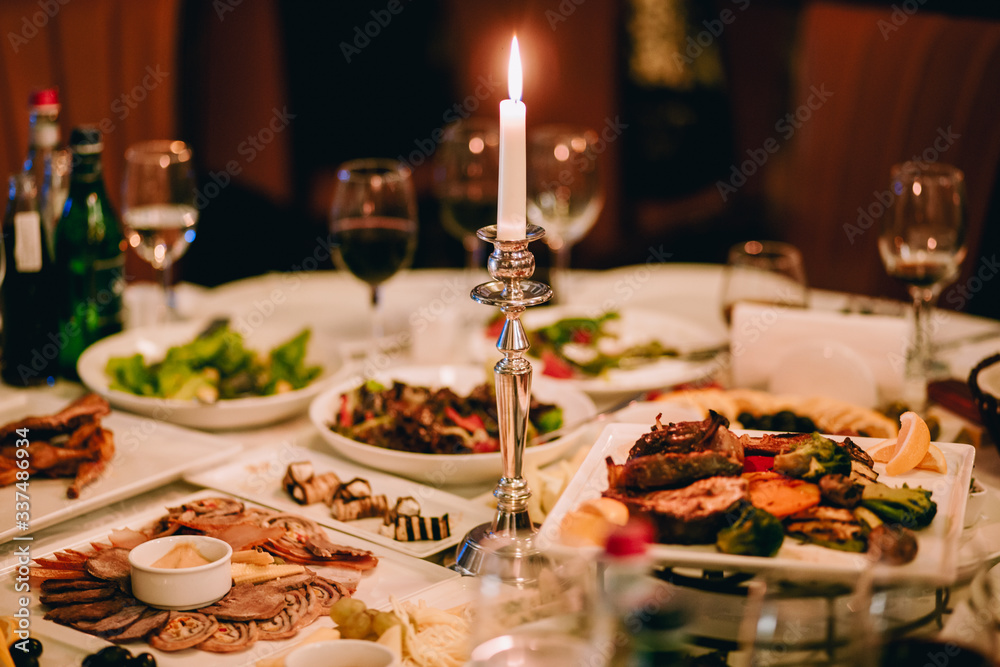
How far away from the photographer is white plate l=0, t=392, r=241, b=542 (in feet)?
4.02

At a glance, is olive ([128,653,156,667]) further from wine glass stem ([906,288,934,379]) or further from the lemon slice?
wine glass stem ([906,288,934,379])

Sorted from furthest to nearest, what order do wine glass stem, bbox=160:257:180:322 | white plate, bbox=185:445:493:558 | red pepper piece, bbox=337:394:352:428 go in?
1. wine glass stem, bbox=160:257:180:322
2. red pepper piece, bbox=337:394:352:428
3. white plate, bbox=185:445:493:558

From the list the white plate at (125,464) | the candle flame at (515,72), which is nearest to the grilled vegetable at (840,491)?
the candle flame at (515,72)

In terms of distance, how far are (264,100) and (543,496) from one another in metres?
3.69

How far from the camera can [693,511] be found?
35.1 inches

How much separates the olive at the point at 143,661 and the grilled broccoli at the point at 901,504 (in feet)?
2.33

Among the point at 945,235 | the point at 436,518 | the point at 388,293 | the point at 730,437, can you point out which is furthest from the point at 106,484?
Answer: the point at 945,235

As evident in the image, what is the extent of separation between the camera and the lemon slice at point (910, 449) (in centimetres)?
104

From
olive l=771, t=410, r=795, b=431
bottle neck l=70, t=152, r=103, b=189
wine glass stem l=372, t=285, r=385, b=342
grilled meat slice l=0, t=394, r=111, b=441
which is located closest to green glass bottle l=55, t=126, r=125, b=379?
bottle neck l=70, t=152, r=103, b=189

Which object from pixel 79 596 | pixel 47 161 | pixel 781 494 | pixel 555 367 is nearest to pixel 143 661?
pixel 79 596

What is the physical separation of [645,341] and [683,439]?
92 cm

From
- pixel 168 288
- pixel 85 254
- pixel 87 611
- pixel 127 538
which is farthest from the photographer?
pixel 168 288

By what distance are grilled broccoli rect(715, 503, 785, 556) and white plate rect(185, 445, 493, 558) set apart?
0.40m

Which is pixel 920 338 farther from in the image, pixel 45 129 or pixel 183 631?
pixel 45 129
